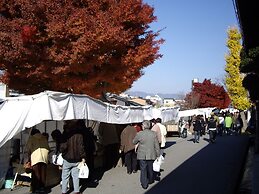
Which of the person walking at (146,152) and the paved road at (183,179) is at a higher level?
the person walking at (146,152)

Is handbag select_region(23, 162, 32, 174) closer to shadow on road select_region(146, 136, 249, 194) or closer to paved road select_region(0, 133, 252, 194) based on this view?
paved road select_region(0, 133, 252, 194)

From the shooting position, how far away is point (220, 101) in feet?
215

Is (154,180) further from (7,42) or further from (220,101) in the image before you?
(220,101)

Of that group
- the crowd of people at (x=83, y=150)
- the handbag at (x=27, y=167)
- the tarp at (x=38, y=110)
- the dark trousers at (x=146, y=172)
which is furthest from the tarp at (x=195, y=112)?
the handbag at (x=27, y=167)

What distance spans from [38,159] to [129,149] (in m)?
4.22

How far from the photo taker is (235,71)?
51438mm

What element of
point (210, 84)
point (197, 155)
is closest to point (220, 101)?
point (210, 84)

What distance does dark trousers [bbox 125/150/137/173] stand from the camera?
13180mm

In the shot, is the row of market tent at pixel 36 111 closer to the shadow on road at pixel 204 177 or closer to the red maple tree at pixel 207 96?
the shadow on road at pixel 204 177

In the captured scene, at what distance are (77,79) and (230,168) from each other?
670cm

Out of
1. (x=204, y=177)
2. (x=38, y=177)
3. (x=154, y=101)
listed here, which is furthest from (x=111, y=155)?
(x=154, y=101)

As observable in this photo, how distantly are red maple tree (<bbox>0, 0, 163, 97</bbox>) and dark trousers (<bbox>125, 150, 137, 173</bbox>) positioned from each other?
142 inches

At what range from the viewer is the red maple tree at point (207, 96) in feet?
214

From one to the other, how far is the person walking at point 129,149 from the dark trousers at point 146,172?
220 centimetres
